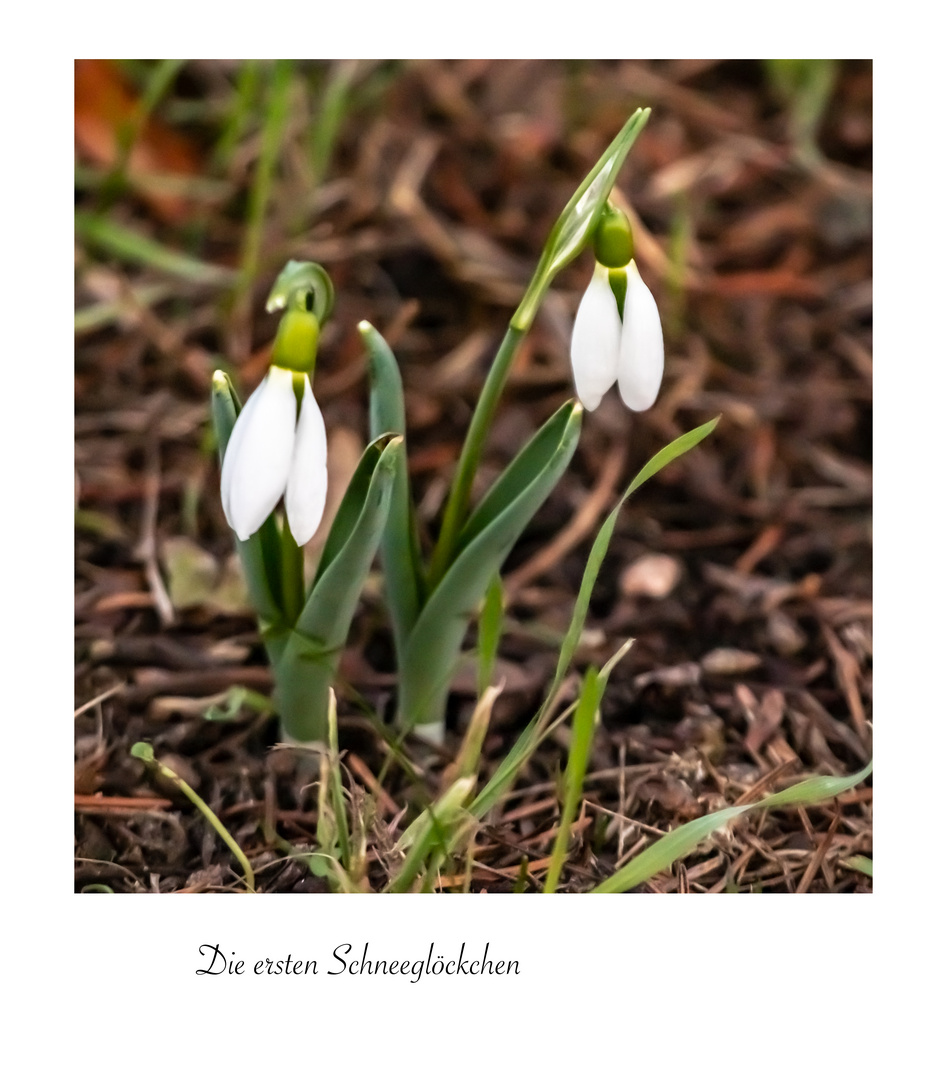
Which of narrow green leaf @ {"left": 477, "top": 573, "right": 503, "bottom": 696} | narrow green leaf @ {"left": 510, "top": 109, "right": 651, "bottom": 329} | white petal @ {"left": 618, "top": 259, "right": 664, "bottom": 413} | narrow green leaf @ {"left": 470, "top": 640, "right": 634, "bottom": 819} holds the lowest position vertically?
narrow green leaf @ {"left": 470, "top": 640, "right": 634, "bottom": 819}

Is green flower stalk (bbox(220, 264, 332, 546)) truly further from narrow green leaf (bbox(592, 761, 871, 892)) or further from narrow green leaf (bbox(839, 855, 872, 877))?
narrow green leaf (bbox(839, 855, 872, 877))

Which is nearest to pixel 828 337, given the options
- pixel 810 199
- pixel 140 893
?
pixel 810 199

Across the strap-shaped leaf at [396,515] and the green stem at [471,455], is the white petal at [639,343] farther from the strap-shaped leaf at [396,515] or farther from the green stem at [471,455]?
the strap-shaped leaf at [396,515]

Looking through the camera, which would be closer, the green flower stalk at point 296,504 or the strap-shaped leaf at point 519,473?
the green flower stalk at point 296,504

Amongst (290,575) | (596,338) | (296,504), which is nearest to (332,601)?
(290,575)

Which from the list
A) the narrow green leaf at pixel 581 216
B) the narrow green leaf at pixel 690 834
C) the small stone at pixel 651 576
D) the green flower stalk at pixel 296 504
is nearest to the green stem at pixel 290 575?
the green flower stalk at pixel 296 504

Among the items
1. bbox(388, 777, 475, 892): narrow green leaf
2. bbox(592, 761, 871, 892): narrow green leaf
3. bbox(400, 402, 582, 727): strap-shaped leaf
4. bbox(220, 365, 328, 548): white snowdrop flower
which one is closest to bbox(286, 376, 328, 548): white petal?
bbox(220, 365, 328, 548): white snowdrop flower
